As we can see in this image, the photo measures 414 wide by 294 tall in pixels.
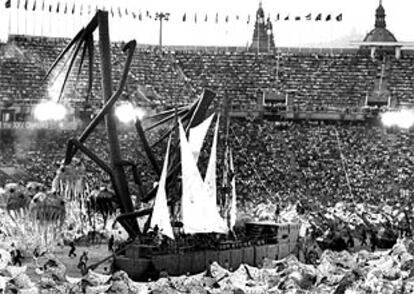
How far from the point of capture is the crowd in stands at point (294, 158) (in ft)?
219

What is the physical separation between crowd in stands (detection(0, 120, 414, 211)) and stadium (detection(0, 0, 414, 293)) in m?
0.17

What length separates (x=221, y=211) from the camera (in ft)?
153

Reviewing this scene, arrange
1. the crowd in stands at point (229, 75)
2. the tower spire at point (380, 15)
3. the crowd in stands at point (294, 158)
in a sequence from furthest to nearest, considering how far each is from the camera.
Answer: the tower spire at point (380, 15), the crowd in stands at point (229, 75), the crowd in stands at point (294, 158)

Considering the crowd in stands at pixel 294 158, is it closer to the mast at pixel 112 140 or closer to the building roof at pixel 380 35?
the mast at pixel 112 140

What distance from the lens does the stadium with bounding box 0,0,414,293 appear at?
3531cm

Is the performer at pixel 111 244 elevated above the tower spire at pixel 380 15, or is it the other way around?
the tower spire at pixel 380 15

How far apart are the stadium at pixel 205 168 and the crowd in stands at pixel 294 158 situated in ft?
0.54

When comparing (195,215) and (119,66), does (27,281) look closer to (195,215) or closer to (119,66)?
(195,215)

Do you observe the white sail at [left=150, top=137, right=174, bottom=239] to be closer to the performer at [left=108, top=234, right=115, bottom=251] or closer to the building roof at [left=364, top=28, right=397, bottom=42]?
the performer at [left=108, top=234, right=115, bottom=251]

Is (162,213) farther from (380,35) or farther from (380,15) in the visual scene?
(380,15)

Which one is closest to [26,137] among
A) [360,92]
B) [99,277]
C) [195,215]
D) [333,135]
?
[333,135]

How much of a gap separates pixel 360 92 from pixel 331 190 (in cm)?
2139

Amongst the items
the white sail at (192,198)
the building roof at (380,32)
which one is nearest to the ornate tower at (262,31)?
the building roof at (380,32)

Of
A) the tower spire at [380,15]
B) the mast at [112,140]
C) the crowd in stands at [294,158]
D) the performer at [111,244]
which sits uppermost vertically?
the tower spire at [380,15]
